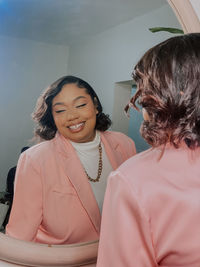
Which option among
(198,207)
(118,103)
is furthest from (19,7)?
(198,207)

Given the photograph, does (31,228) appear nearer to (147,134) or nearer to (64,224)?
(64,224)

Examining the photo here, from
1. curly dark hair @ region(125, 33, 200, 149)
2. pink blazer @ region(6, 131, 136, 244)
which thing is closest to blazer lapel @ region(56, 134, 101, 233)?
pink blazer @ region(6, 131, 136, 244)

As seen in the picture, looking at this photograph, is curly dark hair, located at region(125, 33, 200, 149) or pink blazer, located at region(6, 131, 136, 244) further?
pink blazer, located at region(6, 131, 136, 244)

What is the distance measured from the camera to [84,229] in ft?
2.07

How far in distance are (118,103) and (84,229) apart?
261 millimetres

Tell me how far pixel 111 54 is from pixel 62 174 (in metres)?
0.26

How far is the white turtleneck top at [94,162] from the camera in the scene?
2.04 feet

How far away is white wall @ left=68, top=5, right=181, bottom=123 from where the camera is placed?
2.12 ft

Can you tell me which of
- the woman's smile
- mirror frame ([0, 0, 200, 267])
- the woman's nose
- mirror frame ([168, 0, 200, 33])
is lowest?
mirror frame ([0, 0, 200, 267])

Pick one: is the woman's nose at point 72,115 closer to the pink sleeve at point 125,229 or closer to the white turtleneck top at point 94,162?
the white turtleneck top at point 94,162

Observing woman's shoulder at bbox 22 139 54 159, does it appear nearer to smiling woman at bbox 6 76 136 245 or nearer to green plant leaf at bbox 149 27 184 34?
smiling woman at bbox 6 76 136 245

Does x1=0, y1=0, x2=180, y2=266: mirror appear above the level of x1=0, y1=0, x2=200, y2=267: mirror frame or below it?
above

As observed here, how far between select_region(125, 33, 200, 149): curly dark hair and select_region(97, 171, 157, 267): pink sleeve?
0.09m

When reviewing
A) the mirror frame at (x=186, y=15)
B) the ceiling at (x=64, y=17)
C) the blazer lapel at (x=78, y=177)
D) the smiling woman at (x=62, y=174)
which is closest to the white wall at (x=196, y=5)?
the mirror frame at (x=186, y=15)
